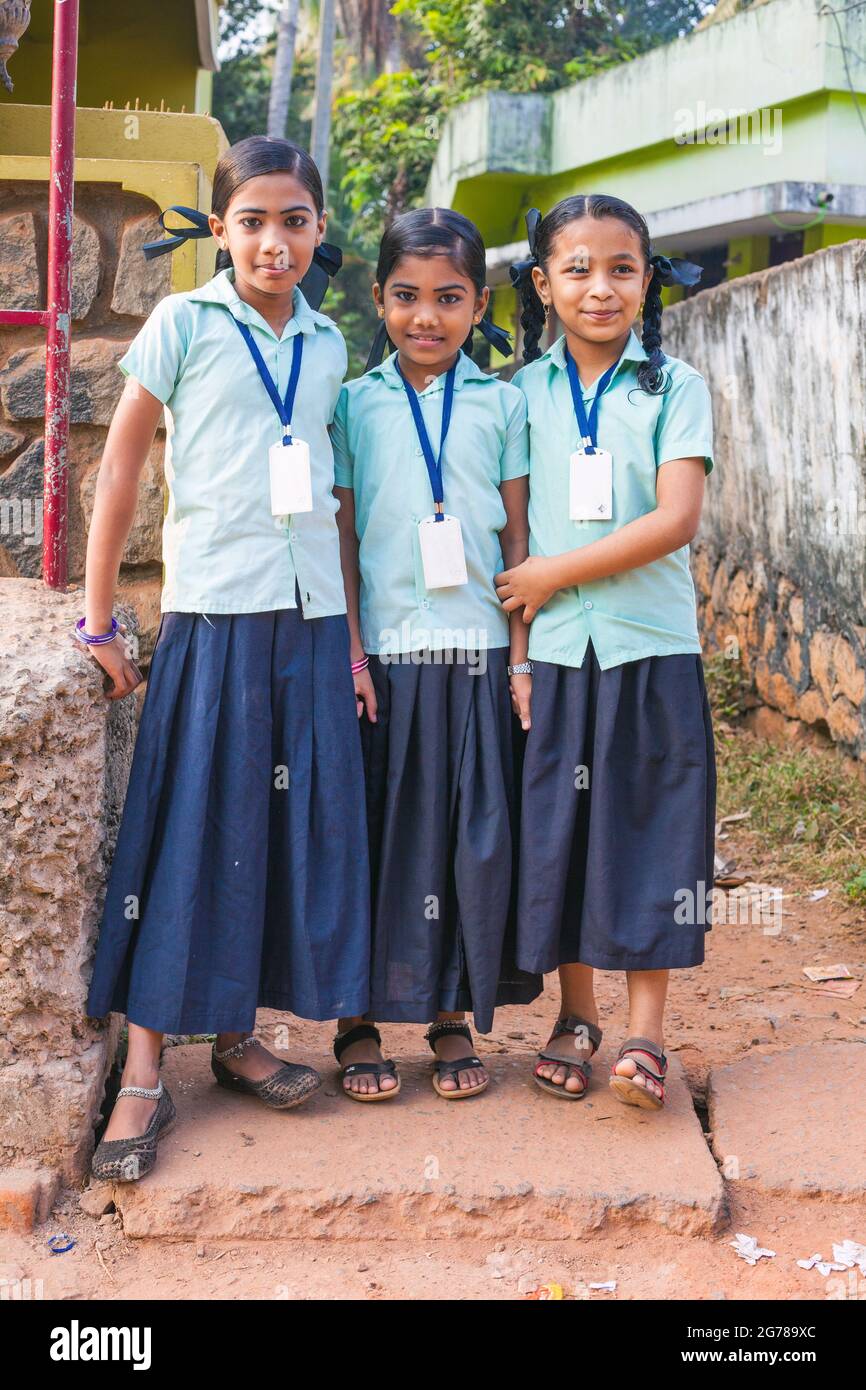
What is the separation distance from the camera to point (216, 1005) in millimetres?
2482

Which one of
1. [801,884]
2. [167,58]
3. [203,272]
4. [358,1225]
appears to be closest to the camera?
[358,1225]

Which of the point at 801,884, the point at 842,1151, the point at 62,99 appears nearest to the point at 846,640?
the point at 801,884

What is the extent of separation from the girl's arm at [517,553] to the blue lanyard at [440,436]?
0.17 meters

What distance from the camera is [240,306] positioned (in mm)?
2465

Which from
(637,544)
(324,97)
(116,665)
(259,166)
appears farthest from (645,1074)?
(324,97)

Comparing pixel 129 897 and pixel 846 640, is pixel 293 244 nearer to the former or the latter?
pixel 129 897

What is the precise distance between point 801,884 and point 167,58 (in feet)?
12.5

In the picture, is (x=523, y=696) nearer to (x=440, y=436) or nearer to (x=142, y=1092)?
(x=440, y=436)

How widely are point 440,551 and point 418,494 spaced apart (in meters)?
0.13

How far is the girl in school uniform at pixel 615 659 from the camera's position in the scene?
2.57m

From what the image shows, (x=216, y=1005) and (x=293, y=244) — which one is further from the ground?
(x=293, y=244)

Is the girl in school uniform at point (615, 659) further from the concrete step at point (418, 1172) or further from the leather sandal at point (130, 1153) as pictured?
the leather sandal at point (130, 1153)

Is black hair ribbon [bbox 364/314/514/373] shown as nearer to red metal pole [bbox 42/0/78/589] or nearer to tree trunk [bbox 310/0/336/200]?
red metal pole [bbox 42/0/78/589]

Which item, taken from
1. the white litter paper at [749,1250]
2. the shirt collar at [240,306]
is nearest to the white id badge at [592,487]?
the shirt collar at [240,306]
